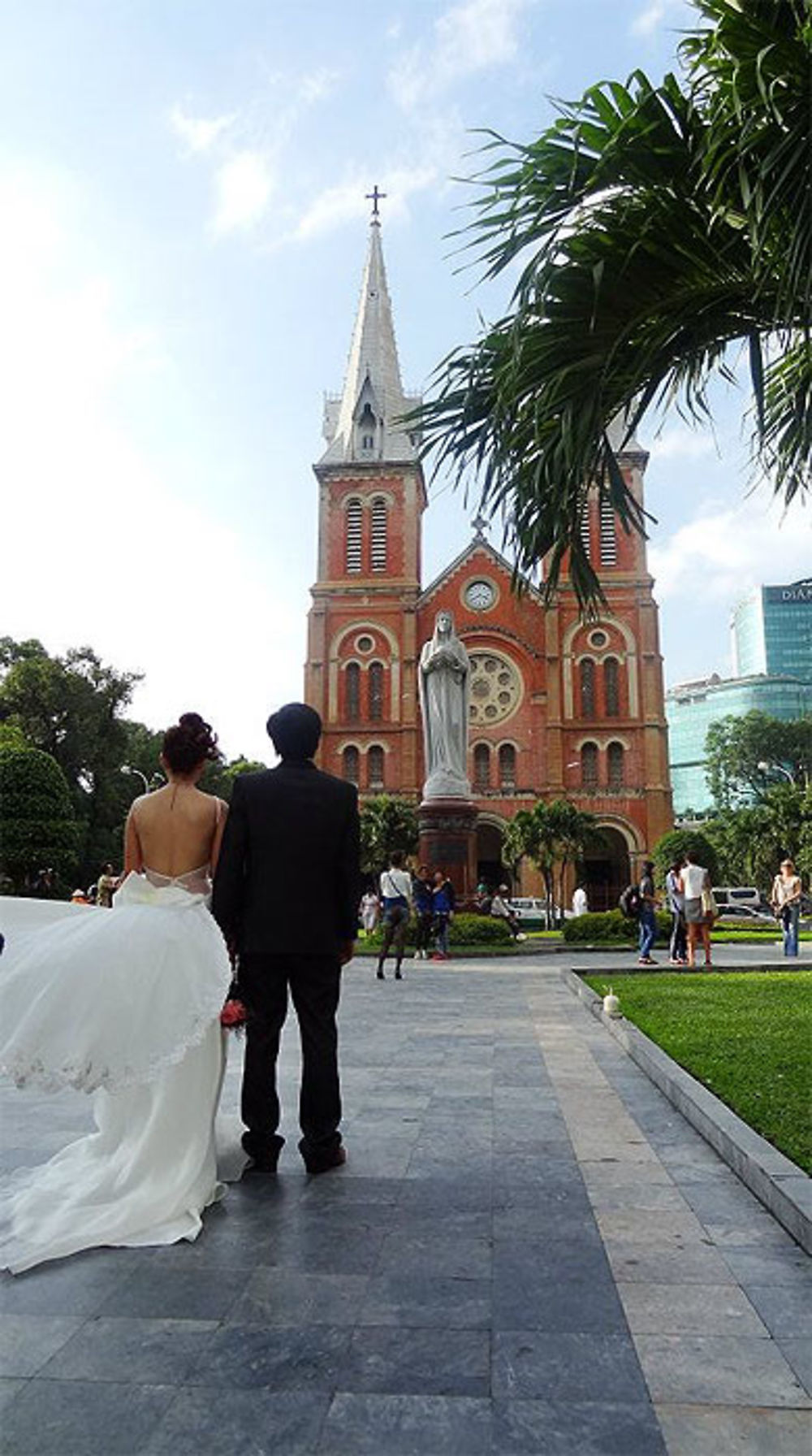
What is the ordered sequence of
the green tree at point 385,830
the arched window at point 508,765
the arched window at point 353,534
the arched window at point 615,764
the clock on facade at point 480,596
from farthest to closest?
the arched window at point 353,534
the clock on facade at point 480,596
the arched window at point 508,765
the arched window at point 615,764
the green tree at point 385,830

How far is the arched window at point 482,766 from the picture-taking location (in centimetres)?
4406

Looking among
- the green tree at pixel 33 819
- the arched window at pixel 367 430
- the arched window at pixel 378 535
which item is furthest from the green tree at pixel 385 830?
the arched window at pixel 367 430

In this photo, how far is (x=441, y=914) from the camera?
57.5 ft

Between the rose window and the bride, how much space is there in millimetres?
41182

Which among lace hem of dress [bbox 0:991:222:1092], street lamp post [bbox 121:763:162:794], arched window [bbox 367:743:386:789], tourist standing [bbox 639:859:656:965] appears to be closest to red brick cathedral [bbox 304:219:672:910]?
arched window [bbox 367:743:386:789]

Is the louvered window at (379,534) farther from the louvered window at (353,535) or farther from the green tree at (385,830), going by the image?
the green tree at (385,830)

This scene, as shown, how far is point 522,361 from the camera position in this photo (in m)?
4.97

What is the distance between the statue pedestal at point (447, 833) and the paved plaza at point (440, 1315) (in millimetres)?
Answer: 15122

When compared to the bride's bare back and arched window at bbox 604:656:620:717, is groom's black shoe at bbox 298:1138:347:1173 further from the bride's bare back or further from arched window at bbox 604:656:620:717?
arched window at bbox 604:656:620:717

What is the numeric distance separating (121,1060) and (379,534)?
4546cm

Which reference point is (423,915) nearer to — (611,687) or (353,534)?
(611,687)

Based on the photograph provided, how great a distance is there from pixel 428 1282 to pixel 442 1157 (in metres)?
1.38

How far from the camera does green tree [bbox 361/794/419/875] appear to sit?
1457 inches

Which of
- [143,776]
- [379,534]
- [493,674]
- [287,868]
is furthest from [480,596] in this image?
[287,868]
